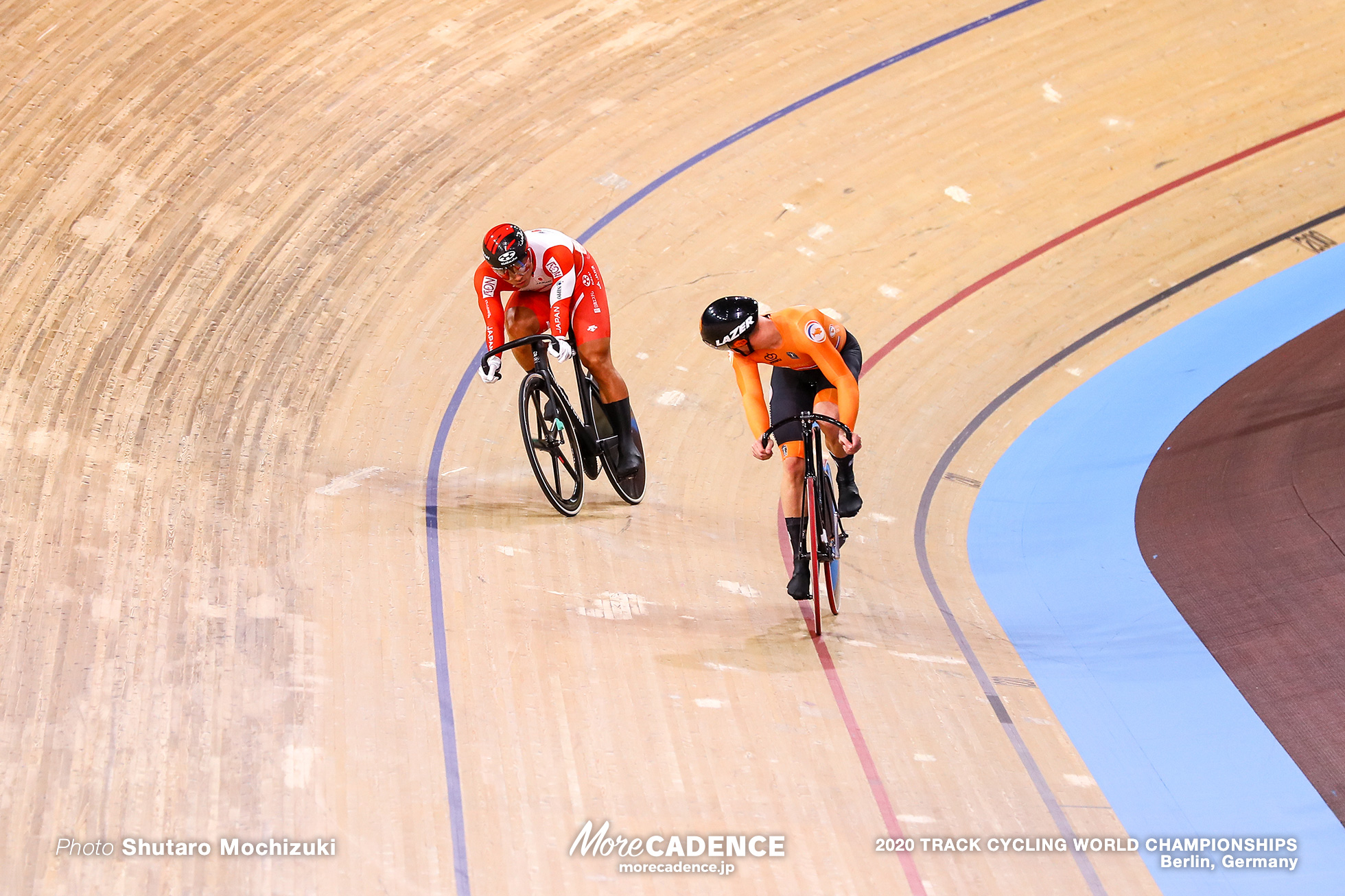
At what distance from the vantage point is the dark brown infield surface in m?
3.35

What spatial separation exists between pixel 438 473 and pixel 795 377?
64.1 inches

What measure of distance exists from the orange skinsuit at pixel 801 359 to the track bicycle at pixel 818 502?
8cm

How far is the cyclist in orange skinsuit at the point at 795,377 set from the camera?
3.31 meters

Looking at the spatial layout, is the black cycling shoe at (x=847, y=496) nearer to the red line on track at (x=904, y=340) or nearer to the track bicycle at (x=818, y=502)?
the track bicycle at (x=818, y=502)

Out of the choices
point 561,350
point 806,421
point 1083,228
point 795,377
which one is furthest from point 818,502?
point 1083,228

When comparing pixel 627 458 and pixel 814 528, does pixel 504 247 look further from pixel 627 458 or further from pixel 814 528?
pixel 814 528

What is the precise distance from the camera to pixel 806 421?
3393 millimetres

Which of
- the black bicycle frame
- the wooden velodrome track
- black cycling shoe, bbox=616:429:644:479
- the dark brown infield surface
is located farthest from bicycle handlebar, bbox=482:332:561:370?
the dark brown infield surface

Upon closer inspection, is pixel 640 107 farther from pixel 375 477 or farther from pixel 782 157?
pixel 375 477

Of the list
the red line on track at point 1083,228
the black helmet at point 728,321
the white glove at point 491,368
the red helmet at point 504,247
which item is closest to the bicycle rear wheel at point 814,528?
the black helmet at point 728,321

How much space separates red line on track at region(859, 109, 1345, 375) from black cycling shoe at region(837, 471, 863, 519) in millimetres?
1743

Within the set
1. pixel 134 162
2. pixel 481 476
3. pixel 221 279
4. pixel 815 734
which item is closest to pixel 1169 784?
pixel 815 734

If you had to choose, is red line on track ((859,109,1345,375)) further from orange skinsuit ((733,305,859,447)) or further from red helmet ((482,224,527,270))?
red helmet ((482,224,527,270))

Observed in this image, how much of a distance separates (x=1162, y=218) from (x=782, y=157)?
2075 mm
